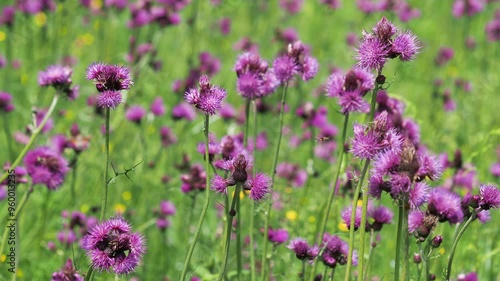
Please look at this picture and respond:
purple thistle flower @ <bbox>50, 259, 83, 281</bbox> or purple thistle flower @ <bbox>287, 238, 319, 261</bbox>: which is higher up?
purple thistle flower @ <bbox>287, 238, 319, 261</bbox>

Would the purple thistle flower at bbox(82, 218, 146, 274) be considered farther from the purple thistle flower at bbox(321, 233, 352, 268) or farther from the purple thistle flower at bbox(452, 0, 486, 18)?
the purple thistle flower at bbox(452, 0, 486, 18)

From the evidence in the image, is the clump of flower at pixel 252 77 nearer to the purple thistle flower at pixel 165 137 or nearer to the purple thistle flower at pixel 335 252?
the purple thistle flower at pixel 335 252

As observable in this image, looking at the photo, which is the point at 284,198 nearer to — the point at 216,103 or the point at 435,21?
the point at 216,103

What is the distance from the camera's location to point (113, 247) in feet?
7.38

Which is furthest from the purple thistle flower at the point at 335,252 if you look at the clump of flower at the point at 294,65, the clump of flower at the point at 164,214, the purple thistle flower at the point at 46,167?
the clump of flower at the point at 164,214

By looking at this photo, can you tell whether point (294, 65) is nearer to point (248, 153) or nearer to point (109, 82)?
point (248, 153)

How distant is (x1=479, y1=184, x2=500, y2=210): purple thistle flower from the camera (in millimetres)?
2406

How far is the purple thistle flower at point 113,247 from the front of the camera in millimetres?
2246

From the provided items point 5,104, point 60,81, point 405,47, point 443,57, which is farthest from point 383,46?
point 443,57

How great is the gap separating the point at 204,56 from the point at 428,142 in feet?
6.31

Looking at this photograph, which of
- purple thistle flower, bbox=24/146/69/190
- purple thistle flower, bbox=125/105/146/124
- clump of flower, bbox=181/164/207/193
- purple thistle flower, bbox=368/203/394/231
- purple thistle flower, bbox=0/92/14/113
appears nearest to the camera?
purple thistle flower, bbox=368/203/394/231

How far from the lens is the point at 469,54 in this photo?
7.78 meters

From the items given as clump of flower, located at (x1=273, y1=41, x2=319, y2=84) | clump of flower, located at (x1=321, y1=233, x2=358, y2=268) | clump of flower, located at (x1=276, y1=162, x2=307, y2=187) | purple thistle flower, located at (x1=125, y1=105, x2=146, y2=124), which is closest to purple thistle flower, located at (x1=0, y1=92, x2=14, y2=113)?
purple thistle flower, located at (x1=125, y1=105, x2=146, y2=124)

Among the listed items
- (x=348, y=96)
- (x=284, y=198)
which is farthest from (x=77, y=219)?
(x=348, y=96)
